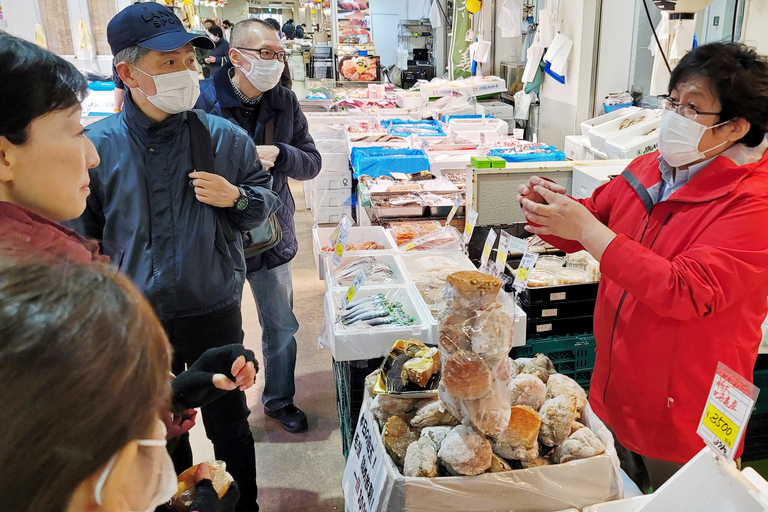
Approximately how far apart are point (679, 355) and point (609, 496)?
0.47 meters

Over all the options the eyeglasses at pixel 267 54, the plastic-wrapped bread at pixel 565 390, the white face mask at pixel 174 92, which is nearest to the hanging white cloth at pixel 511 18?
the eyeglasses at pixel 267 54

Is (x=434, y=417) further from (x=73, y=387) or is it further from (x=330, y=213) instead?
(x=330, y=213)

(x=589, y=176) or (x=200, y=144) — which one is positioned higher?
(x=200, y=144)

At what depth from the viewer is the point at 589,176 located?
2.65 meters

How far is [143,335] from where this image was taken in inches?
22.6

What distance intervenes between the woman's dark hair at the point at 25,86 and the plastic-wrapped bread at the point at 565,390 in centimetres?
128

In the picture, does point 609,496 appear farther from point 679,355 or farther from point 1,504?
point 1,504

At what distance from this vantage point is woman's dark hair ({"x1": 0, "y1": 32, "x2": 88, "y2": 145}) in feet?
3.60

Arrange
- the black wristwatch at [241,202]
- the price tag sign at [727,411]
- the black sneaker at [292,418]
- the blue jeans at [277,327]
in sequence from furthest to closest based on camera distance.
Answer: the black sneaker at [292,418], the blue jeans at [277,327], the black wristwatch at [241,202], the price tag sign at [727,411]

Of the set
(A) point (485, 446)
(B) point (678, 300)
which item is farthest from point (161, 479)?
(B) point (678, 300)

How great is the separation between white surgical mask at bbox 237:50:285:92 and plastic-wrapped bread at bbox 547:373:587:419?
1.83 meters

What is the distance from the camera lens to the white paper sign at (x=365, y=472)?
1.32 metres

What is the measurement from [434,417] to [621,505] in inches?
17.6

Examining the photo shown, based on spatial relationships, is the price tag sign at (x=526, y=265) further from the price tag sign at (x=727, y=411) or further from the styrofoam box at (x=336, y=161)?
the styrofoam box at (x=336, y=161)
